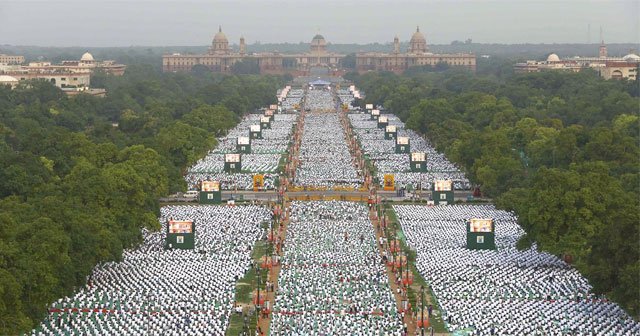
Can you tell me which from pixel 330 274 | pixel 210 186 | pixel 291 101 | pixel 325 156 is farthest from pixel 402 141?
pixel 291 101

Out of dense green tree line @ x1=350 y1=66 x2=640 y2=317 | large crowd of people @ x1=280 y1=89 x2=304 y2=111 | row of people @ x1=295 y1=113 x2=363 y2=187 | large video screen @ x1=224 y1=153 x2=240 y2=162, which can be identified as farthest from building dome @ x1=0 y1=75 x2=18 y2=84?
large video screen @ x1=224 y1=153 x2=240 y2=162

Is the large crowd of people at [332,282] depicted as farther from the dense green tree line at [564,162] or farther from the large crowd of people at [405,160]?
the large crowd of people at [405,160]

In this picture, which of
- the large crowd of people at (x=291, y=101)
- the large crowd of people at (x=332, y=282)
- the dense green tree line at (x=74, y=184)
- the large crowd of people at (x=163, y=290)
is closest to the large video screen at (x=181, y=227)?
the large crowd of people at (x=163, y=290)

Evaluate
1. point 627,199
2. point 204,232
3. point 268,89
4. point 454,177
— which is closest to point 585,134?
point 454,177

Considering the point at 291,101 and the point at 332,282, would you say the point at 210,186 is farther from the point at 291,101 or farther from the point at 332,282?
the point at 291,101

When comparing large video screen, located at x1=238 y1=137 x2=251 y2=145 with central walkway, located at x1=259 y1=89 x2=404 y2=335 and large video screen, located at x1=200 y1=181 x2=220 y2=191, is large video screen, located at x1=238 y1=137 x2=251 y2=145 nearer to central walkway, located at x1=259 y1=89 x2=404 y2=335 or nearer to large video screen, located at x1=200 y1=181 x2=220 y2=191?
central walkway, located at x1=259 y1=89 x2=404 y2=335

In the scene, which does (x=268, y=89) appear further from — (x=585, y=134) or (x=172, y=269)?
(x=172, y=269)
